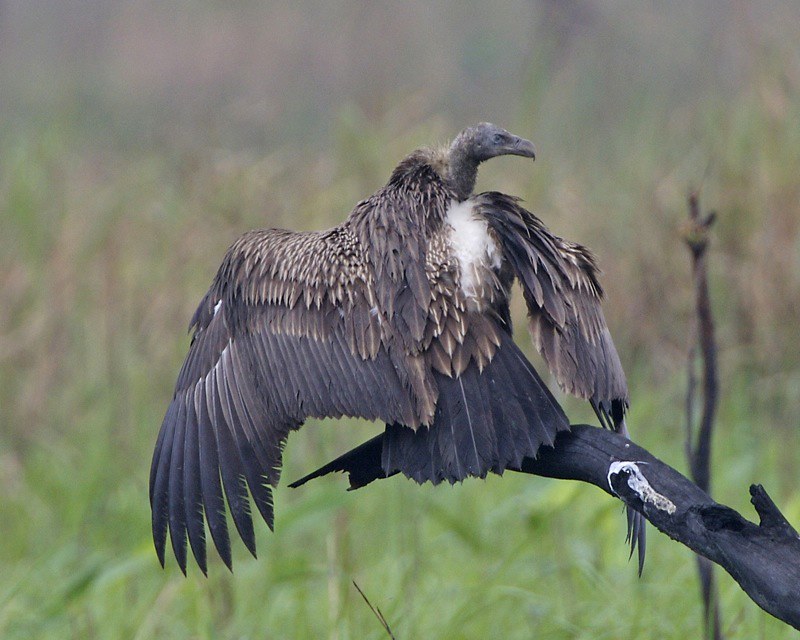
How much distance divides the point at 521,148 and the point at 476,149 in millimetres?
139

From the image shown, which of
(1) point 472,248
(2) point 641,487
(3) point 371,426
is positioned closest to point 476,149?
(1) point 472,248

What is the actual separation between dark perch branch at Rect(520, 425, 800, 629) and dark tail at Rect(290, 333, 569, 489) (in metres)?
0.16

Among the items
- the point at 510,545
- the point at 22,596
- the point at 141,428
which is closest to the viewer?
the point at 22,596

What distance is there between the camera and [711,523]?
245 cm

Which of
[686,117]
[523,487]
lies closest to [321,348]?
[523,487]

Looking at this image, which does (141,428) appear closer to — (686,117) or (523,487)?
(523,487)

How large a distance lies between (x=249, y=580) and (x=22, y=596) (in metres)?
0.86

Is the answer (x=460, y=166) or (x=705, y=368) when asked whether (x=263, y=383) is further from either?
(x=705, y=368)

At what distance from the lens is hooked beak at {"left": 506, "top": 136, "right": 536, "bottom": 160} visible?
3.49 metres

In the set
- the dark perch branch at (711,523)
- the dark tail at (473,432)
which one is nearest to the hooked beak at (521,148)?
the dark tail at (473,432)

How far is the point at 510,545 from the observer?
17.2ft

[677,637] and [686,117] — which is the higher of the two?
[686,117]

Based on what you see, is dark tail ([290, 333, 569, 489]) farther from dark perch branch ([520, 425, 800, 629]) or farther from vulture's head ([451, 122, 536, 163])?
vulture's head ([451, 122, 536, 163])

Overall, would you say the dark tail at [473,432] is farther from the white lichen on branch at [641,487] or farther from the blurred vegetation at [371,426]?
the blurred vegetation at [371,426]
